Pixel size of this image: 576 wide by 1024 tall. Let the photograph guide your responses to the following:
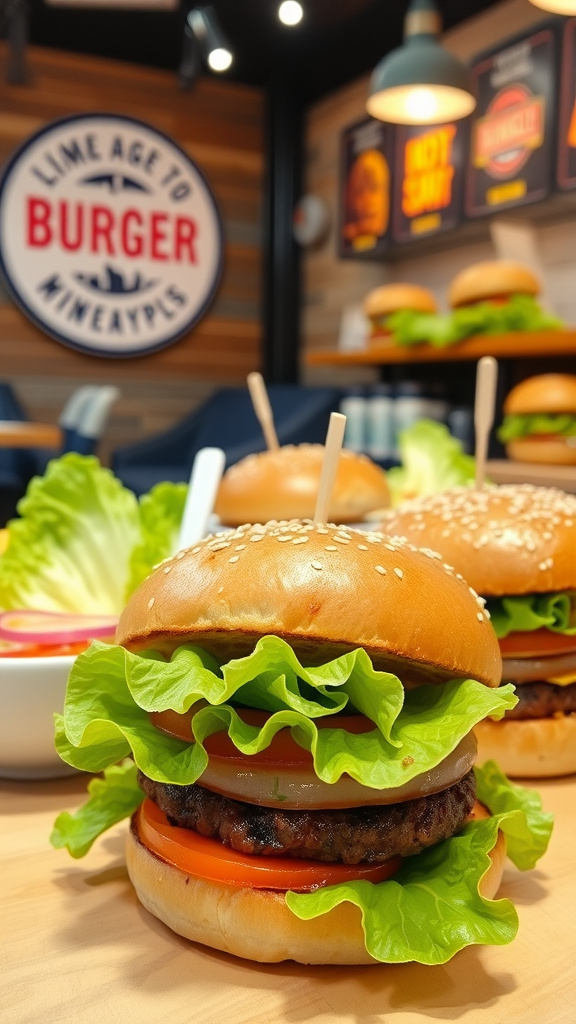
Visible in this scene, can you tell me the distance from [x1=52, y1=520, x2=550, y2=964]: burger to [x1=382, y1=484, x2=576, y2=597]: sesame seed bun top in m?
0.40

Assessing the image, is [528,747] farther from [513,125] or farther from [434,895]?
[513,125]

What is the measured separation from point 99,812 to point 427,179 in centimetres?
500

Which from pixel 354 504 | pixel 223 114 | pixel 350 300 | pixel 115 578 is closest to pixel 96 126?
pixel 223 114

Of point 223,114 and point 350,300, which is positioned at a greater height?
point 223,114

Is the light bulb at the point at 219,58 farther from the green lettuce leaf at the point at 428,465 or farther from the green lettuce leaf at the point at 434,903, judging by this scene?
the green lettuce leaf at the point at 434,903

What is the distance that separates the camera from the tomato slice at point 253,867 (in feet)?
2.83

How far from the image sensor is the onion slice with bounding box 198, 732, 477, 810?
87 centimetres

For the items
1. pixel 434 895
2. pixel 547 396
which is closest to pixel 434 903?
pixel 434 895

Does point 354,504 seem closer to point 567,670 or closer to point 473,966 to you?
point 567,670

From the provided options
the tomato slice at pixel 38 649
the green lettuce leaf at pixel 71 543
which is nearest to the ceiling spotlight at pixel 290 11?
the green lettuce leaf at pixel 71 543

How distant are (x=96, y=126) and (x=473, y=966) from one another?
6.95 meters

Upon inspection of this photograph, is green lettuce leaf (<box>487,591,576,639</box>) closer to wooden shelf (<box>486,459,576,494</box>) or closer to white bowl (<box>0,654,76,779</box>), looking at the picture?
white bowl (<box>0,654,76,779</box>)

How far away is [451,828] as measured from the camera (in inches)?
36.4

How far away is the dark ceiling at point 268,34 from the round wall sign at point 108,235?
550 millimetres
